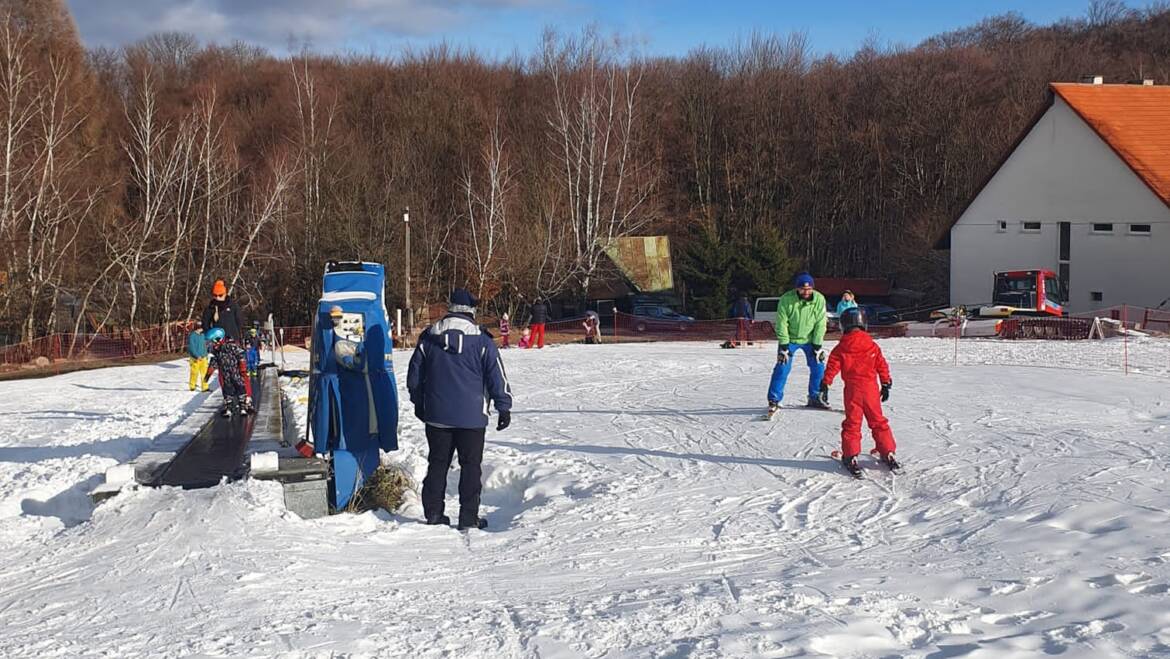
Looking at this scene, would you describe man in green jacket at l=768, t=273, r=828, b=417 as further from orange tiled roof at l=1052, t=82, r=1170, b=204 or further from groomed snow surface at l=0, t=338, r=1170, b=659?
orange tiled roof at l=1052, t=82, r=1170, b=204

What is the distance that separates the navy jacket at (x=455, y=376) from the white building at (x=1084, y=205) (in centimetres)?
3510

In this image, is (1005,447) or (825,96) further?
(825,96)

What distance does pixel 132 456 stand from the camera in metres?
10.4

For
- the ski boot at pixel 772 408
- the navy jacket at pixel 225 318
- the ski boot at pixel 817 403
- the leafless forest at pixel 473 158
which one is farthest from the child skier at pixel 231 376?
the leafless forest at pixel 473 158

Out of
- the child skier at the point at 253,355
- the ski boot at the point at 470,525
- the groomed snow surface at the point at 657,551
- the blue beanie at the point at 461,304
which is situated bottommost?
the ski boot at the point at 470,525

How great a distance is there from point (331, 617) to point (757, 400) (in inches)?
372

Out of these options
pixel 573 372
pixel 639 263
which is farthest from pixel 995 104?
pixel 573 372

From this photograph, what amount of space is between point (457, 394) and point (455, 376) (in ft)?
0.44

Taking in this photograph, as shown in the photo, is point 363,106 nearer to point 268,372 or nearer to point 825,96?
point 825,96

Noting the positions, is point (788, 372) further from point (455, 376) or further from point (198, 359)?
point (198, 359)

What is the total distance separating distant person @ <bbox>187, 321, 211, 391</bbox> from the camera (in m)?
16.1

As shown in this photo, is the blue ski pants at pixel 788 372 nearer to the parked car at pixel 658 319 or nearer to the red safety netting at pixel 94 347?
the parked car at pixel 658 319

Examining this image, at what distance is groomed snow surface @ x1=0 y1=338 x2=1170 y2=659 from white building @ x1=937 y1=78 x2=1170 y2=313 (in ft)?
91.6

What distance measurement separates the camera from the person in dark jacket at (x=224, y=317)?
13.3m
